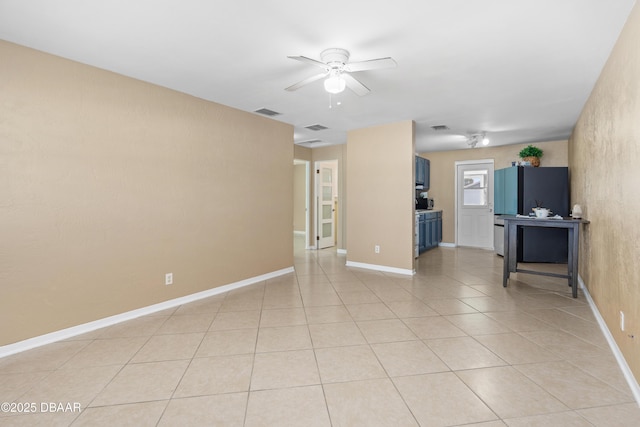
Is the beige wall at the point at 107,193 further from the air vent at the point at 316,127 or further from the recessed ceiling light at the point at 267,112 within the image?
the air vent at the point at 316,127

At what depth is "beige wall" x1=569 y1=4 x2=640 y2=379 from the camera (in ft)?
6.46

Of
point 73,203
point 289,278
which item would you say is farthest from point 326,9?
point 289,278

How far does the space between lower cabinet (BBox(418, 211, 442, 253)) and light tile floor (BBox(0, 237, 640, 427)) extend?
3019 mm

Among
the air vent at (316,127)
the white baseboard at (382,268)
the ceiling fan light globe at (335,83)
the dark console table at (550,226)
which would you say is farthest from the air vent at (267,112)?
the dark console table at (550,226)

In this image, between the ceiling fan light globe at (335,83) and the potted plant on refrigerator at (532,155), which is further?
the potted plant on refrigerator at (532,155)

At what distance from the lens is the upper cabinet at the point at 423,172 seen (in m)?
6.81

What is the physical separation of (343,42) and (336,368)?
2.45 meters

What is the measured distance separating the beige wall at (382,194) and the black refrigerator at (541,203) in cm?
268

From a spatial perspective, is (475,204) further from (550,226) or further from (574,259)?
(574,259)

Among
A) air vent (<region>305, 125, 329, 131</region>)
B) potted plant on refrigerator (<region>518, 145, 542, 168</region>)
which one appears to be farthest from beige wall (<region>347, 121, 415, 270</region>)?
potted plant on refrigerator (<region>518, 145, 542, 168</region>)

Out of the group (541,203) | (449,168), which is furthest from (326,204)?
(541,203)

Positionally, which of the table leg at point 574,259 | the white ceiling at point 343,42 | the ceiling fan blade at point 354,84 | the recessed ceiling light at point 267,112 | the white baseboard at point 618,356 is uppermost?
the recessed ceiling light at point 267,112

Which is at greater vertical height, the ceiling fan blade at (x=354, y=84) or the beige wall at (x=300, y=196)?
the ceiling fan blade at (x=354, y=84)

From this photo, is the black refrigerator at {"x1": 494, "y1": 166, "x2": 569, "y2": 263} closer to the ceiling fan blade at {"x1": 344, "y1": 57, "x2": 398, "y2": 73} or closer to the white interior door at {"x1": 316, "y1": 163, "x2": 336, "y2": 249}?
the white interior door at {"x1": 316, "y1": 163, "x2": 336, "y2": 249}
